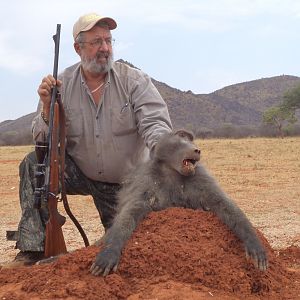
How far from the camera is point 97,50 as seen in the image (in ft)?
16.5

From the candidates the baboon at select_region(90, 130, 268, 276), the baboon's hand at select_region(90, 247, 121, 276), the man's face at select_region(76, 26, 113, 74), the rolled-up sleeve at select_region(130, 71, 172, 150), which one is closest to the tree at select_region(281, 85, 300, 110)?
the rolled-up sleeve at select_region(130, 71, 172, 150)

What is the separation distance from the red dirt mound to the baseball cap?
199 cm

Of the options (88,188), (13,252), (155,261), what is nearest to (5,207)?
(13,252)

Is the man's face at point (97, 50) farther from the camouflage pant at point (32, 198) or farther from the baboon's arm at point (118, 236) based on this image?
Result: the baboon's arm at point (118, 236)

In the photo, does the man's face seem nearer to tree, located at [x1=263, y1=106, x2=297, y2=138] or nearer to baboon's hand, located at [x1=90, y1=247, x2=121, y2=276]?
baboon's hand, located at [x1=90, y1=247, x2=121, y2=276]

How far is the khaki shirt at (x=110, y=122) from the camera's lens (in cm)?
516

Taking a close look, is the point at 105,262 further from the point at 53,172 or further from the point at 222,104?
the point at 222,104

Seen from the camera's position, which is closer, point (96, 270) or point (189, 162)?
point (96, 270)

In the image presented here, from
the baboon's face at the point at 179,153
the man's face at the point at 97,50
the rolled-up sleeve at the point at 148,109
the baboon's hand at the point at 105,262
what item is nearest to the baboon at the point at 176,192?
the baboon's face at the point at 179,153

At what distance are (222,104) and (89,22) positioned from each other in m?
75.0

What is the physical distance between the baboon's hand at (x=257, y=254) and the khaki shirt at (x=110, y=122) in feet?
5.86

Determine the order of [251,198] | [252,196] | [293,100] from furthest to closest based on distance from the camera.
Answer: [293,100]
[252,196]
[251,198]

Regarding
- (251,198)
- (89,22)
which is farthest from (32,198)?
(251,198)

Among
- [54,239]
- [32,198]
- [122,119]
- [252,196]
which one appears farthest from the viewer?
[252,196]
